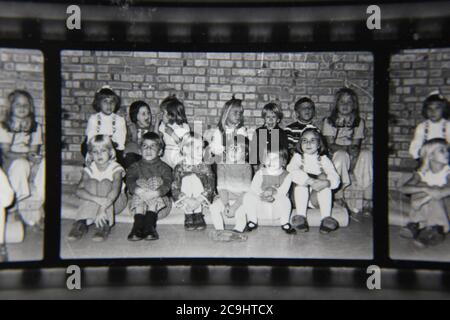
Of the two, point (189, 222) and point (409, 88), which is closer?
point (409, 88)

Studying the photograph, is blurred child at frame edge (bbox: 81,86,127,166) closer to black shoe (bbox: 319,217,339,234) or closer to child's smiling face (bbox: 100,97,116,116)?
child's smiling face (bbox: 100,97,116,116)

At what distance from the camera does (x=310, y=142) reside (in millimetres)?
3434

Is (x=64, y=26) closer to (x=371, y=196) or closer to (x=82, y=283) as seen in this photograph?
(x=82, y=283)

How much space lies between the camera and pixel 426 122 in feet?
11.0

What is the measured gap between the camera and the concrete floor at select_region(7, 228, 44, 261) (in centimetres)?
338

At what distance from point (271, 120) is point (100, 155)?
1.23 m

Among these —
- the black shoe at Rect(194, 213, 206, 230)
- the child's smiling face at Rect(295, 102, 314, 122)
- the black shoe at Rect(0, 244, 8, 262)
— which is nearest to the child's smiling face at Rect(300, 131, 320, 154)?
the child's smiling face at Rect(295, 102, 314, 122)

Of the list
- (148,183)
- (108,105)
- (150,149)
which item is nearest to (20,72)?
(108,105)

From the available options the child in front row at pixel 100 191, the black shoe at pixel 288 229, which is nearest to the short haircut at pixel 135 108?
the child in front row at pixel 100 191

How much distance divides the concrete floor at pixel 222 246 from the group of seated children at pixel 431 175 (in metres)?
0.37

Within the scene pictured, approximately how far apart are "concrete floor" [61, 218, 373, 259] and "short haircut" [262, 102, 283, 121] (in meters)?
0.85

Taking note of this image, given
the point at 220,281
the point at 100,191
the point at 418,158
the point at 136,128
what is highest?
the point at 136,128

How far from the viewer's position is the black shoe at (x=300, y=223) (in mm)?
3441

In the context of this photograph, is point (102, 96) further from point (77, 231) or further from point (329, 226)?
point (329, 226)
